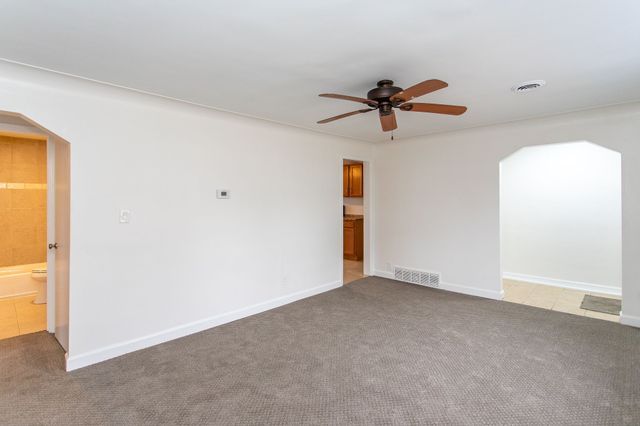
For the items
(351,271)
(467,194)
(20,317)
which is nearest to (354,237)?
(351,271)

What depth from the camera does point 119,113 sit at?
2918 mm

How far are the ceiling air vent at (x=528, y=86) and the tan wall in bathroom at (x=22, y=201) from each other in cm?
639

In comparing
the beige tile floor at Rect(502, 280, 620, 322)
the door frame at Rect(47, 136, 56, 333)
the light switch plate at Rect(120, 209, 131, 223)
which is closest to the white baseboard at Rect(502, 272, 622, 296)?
the beige tile floor at Rect(502, 280, 620, 322)

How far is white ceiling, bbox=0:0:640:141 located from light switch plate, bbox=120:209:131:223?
3.56 ft

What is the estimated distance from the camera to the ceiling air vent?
268 cm

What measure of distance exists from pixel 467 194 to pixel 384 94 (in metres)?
2.85

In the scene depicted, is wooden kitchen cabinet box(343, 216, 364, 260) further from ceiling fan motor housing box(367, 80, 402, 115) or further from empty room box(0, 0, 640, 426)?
ceiling fan motor housing box(367, 80, 402, 115)

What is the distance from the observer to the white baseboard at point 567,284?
4.67m

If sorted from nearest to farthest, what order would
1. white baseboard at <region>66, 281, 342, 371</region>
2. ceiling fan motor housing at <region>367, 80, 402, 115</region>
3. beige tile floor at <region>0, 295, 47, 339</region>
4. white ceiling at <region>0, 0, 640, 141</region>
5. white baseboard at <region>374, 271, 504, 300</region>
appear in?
white ceiling at <region>0, 0, 640, 141</region> < ceiling fan motor housing at <region>367, 80, 402, 115</region> < white baseboard at <region>66, 281, 342, 371</region> < beige tile floor at <region>0, 295, 47, 339</region> < white baseboard at <region>374, 271, 504, 300</region>

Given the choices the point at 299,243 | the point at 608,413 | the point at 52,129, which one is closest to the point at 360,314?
the point at 299,243

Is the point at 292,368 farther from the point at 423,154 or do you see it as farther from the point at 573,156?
the point at 573,156

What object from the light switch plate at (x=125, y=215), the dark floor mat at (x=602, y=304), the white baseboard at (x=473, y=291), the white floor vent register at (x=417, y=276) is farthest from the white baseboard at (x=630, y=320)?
the light switch plate at (x=125, y=215)

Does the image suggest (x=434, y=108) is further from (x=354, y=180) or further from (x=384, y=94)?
(x=354, y=180)

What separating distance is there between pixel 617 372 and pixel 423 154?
3424mm
